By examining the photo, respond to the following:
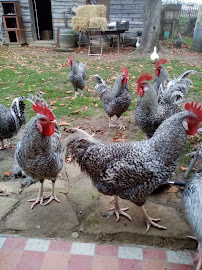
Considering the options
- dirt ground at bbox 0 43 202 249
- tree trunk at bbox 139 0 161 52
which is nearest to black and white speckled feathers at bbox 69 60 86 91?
dirt ground at bbox 0 43 202 249

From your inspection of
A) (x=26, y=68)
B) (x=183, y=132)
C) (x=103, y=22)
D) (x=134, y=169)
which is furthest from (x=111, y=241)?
(x=103, y=22)

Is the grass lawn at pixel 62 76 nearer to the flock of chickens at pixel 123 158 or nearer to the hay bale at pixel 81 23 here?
the hay bale at pixel 81 23

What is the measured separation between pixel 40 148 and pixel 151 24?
10.8m

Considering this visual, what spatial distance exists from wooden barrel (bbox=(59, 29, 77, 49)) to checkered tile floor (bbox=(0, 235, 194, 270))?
1298 cm

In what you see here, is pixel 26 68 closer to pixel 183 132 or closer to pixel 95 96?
pixel 95 96

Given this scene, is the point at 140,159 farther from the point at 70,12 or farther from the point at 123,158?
the point at 70,12

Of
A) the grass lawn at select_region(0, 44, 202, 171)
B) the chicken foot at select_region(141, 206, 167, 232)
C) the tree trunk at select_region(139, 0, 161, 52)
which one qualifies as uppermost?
the tree trunk at select_region(139, 0, 161, 52)

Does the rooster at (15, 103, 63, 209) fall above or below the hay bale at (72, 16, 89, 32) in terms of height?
below

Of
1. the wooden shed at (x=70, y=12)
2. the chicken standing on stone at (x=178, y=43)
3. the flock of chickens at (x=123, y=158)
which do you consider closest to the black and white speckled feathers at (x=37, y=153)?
the flock of chickens at (x=123, y=158)

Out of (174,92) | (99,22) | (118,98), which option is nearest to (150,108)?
(174,92)

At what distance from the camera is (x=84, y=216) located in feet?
8.93

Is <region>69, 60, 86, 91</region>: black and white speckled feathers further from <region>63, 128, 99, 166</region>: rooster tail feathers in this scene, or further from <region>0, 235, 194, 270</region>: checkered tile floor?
A: <region>0, 235, 194, 270</region>: checkered tile floor

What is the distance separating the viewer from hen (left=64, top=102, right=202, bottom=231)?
2266 mm

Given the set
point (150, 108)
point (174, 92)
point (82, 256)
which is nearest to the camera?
point (82, 256)
